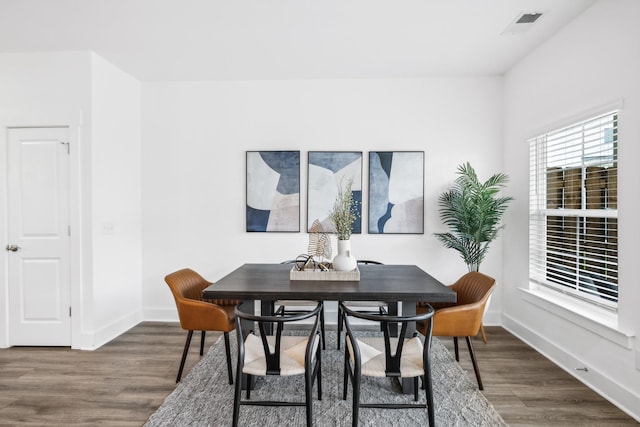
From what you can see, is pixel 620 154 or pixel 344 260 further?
pixel 344 260

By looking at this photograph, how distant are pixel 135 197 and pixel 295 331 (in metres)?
2.44

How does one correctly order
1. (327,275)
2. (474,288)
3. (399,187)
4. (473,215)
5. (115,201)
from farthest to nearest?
(399,187) < (115,201) < (473,215) < (474,288) < (327,275)

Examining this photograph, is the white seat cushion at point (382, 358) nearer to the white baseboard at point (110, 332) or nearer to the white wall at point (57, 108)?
the white baseboard at point (110, 332)

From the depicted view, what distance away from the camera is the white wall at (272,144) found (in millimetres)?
3875

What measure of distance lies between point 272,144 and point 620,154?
314 cm

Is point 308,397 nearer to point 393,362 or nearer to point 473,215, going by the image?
point 393,362

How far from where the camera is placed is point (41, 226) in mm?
3270

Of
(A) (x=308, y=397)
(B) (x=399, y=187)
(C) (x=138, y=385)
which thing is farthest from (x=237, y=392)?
(B) (x=399, y=187)

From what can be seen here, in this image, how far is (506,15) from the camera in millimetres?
2652

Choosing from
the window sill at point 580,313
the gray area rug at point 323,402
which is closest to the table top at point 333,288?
the gray area rug at point 323,402

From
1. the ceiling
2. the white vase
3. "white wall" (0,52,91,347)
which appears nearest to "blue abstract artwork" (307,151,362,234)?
the ceiling

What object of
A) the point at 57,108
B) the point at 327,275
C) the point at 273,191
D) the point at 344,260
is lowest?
the point at 327,275

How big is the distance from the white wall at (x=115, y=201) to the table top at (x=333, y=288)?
5.44ft

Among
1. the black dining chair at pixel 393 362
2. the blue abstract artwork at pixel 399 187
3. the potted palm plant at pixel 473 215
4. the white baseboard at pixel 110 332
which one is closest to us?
the black dining chair at pixel 393 362
